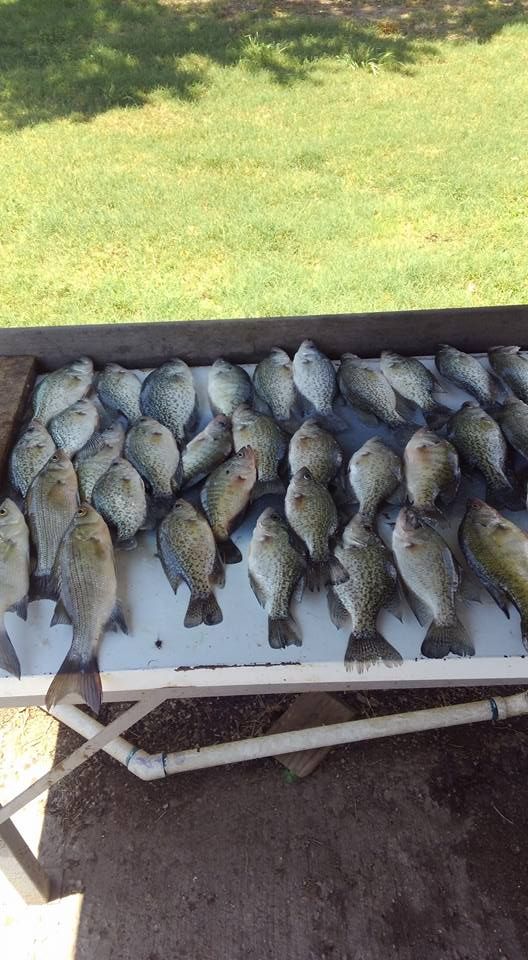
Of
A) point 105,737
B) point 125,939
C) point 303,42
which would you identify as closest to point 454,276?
point 105,737

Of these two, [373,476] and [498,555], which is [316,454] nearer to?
[373,476]

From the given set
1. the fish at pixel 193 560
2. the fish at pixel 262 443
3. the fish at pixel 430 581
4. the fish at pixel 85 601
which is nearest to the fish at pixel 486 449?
the fish at pixel 430 581

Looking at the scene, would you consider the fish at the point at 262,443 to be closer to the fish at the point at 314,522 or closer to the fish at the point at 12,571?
the fish at the point at 314,522

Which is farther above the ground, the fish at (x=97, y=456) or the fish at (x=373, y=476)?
the fish at (x=97, y=456)

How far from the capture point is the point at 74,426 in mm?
2141

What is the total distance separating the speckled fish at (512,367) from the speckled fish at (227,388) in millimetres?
904

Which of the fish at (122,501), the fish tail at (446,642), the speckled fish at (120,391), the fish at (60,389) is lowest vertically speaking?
the fish tail at (446,642)

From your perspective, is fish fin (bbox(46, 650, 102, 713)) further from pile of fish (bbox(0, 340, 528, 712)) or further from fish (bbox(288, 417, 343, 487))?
fish (bbox(288, 417, 343, 487))

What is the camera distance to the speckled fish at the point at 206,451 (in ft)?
6.58

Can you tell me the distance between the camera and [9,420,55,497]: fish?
1.98 meters

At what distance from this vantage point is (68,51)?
915 cm

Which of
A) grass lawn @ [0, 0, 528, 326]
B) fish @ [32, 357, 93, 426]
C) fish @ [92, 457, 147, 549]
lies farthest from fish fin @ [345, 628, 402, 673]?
grass lawn @ [0, 0, 528, 326]

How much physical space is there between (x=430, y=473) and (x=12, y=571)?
3.87ft

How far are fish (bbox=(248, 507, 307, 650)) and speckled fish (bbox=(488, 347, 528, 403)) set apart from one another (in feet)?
3.53
